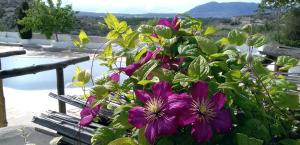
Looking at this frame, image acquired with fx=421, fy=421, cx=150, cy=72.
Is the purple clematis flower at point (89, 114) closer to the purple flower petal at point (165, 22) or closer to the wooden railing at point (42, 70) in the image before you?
the purple flower petal at point (165, 22)

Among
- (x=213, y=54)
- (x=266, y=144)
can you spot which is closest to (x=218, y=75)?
(x=213, y=54)

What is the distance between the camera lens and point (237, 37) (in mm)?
776

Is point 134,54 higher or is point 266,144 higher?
point 134,54

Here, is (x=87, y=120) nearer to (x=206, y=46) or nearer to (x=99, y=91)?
(x=99, y=91)

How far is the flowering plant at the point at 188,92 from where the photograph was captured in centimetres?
64

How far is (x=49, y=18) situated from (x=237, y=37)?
15.5 metres

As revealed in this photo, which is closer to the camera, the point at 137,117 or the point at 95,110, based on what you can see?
the point at 137,117

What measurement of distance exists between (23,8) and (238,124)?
59.1 feet

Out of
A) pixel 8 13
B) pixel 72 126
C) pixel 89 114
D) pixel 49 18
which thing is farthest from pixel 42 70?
pixel 8 13

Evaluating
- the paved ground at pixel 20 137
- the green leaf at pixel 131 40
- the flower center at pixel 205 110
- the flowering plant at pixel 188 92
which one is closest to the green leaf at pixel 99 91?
the flowering plant at pixel 188 92

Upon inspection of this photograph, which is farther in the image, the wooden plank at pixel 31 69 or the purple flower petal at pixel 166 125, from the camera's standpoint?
the wooden plank at pixel 31 69

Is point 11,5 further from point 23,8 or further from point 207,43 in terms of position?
point 207,43

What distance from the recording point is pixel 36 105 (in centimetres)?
627

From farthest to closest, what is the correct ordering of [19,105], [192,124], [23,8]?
[23,8] < [19,105] < [192,124]
